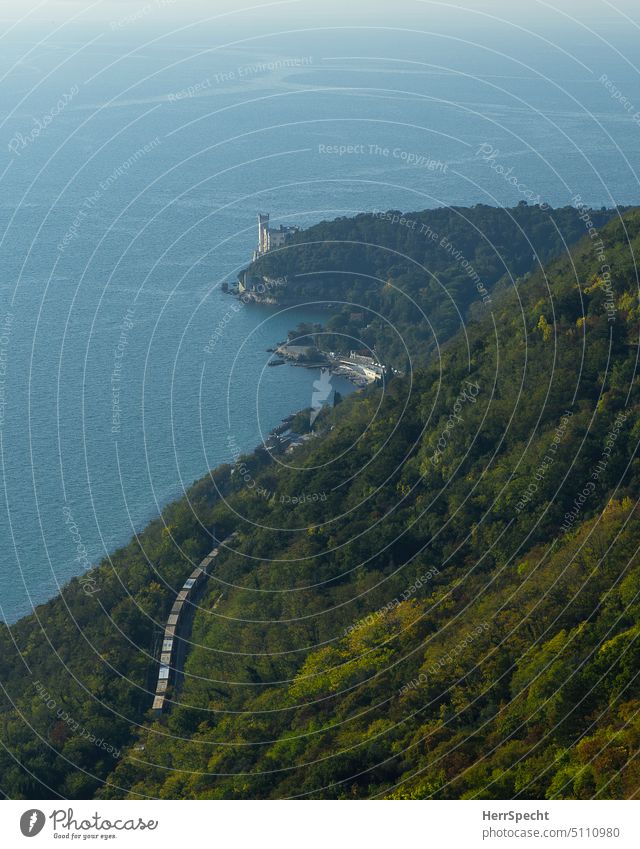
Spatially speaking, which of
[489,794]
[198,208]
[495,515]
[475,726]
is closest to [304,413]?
[495,515]

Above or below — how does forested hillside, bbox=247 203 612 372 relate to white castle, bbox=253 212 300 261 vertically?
below

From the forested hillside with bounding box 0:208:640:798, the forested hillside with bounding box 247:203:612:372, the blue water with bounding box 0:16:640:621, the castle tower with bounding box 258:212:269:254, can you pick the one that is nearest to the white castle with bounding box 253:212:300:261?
the castle tower with bounding box 258:212:269:254

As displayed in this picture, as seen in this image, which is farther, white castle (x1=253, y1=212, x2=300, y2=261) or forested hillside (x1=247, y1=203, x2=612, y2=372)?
white castle (x1=253, y1=212, x2=300, y2=261)

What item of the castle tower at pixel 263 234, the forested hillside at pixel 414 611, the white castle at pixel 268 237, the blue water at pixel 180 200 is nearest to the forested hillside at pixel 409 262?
the white castle at pixel 268 237

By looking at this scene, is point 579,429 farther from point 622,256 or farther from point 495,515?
point 622,256

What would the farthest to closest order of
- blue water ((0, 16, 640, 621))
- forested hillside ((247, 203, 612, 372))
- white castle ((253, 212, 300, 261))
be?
white castle ((253, 212, 300, 261)), forested hillside ((247, 203, 612, 372)), blue water ((0, 16, 640, 621))

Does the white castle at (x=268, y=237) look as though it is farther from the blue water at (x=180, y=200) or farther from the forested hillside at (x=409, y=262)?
the blue water at (x=180, y=200)

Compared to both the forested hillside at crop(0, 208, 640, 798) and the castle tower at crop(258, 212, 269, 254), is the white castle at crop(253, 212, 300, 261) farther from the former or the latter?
the forested hillside at crop(0, 208, 640, 798)
